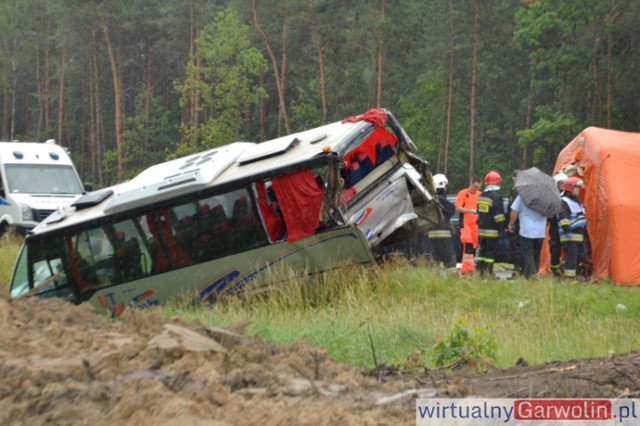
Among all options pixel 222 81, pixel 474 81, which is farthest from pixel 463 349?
pixel 222 81

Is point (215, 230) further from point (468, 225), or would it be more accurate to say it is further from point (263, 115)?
point (263, 115)

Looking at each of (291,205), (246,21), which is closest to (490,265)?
(291,205)

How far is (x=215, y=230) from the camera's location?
13992 mm

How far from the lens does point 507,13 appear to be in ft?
166

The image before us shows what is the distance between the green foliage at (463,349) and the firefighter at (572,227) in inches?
295

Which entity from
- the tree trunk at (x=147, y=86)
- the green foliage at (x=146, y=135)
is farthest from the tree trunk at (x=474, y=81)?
the tree trunk at (x=147, y=86)

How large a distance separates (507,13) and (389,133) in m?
36.5

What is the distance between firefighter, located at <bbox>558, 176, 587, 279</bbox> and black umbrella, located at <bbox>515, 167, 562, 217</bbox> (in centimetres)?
31

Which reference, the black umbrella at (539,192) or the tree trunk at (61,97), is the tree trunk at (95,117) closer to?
the tree trunk at (61,97)

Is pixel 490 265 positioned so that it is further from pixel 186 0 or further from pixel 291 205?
pixel 186 0

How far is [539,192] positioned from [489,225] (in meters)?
1.12

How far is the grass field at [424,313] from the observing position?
33.8 feet

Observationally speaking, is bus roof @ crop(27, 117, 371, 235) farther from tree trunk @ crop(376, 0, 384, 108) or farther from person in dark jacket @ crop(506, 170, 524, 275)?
tree trunk @ crop(376, 0, 384, 108)

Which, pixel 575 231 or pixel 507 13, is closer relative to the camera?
pixel 575 231
